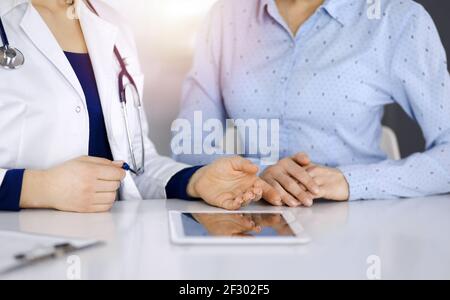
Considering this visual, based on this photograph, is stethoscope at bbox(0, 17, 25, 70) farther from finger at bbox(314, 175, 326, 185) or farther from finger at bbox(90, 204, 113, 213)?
finger at bbox(314, 175, 326, 185)

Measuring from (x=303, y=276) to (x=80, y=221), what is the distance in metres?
0.39

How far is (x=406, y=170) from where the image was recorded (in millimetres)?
1203

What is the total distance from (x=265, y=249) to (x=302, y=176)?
1.25 feet

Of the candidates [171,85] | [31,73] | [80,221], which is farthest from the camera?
[171,85]

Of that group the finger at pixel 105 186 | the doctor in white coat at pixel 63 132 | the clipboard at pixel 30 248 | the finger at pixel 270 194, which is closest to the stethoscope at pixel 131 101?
the doctor in white coat at pixel 63 132

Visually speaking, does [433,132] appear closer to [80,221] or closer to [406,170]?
[406,170]

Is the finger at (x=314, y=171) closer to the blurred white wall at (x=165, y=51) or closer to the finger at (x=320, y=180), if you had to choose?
the finger at (x=320, y=180)

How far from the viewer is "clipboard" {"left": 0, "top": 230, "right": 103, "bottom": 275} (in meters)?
0.67

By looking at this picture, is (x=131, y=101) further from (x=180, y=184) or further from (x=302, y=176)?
(x=302, y=176)

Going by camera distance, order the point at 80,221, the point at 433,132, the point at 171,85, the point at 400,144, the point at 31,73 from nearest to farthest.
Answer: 1. the point at 80,221
2. the point at 31,73
3. the point at 433,132
4. the point at 171,85
5. the point at 400,144

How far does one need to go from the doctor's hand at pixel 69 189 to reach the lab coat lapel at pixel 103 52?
7.3 inches

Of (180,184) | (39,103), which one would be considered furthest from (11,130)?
(180,184)

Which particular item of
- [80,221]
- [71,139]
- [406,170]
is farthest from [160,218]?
[406,170]

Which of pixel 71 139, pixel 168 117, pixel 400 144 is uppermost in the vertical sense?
pixel 71 139
